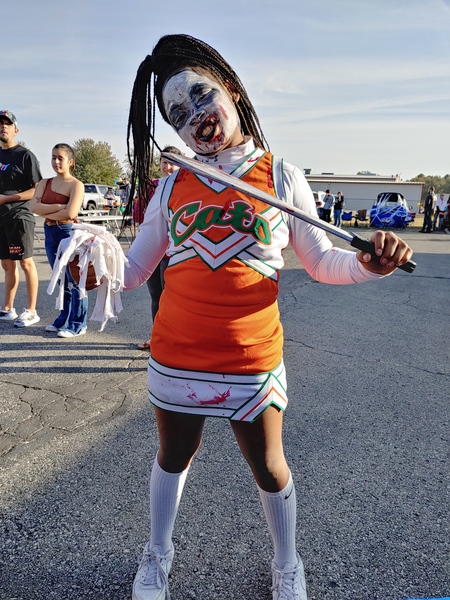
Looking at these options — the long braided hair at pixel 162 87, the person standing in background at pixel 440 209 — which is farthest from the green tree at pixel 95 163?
the long braided hair at pixel 162 87

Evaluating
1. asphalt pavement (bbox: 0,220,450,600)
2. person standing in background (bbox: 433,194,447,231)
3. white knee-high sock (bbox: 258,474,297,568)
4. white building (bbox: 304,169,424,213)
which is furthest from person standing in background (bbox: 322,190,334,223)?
white knee-high sock (bbox: 258,474,297,568)

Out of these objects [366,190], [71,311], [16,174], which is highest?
[366,190]

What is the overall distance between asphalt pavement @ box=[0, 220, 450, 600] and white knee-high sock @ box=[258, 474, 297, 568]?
187 millimetres

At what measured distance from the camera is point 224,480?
8.27ft

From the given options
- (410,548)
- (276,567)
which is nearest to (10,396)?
(276,567)

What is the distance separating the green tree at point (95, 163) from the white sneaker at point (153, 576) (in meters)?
44.2

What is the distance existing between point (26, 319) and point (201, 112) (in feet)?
13.4

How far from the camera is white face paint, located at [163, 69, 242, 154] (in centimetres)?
164

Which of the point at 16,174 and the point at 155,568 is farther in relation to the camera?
the point at 16,174

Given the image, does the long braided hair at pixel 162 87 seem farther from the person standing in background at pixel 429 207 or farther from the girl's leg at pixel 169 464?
the person standing in background at pixel 429 207

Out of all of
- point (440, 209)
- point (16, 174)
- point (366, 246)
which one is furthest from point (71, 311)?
point (440, 209)

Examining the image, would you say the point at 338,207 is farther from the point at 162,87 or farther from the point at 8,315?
the point at 162,87

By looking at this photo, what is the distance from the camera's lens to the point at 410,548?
2.08 metres

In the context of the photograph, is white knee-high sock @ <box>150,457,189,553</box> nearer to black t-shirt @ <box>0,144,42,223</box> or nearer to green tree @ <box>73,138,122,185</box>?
black t-shirt @ <box>0,144,42,223</box>
